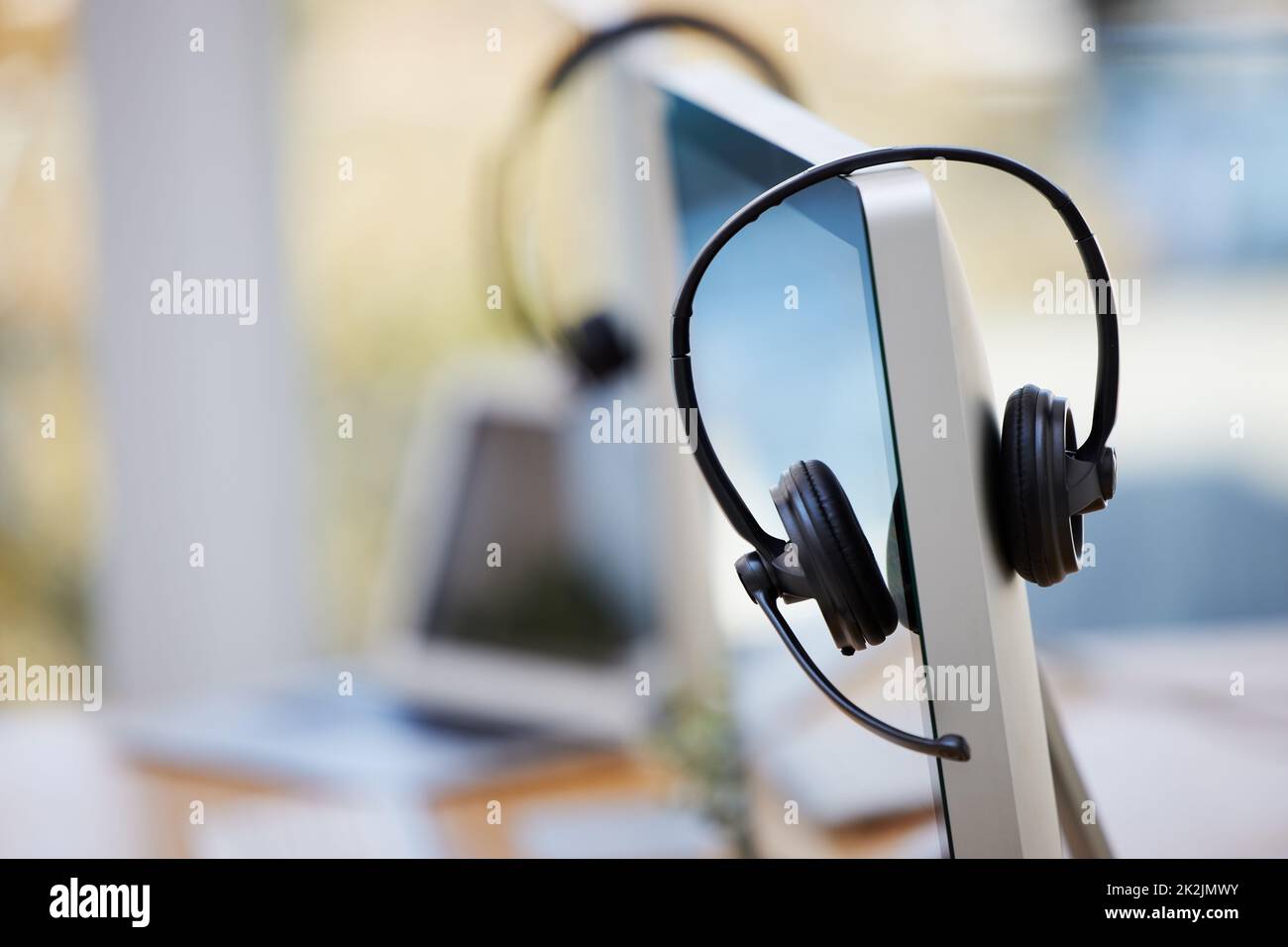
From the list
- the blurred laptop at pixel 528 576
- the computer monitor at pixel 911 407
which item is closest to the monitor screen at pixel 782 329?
the computer monitor at pixel 911 407

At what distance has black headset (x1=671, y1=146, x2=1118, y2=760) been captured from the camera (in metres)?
0.35

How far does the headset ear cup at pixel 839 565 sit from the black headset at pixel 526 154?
1.18 ft

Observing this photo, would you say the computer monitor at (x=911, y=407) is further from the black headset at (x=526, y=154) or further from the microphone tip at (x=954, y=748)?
the black headset at (x=526, y=154)

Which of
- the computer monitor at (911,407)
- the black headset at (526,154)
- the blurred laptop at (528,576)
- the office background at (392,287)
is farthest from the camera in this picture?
the office background at (392,287)

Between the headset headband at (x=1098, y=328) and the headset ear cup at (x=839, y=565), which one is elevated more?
the headset headband at (x=1098, y=328)

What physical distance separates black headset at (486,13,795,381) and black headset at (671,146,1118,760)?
1.01ft

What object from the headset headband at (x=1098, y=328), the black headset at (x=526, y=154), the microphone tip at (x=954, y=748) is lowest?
the microphone tip at (x=954, y=748)

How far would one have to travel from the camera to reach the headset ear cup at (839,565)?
0.35m

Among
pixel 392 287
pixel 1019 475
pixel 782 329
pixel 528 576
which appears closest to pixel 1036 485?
pixel 1019 475

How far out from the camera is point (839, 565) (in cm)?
35

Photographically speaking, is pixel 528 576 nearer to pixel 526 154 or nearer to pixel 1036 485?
pixel 526 154

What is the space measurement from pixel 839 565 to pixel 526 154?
55 cm
